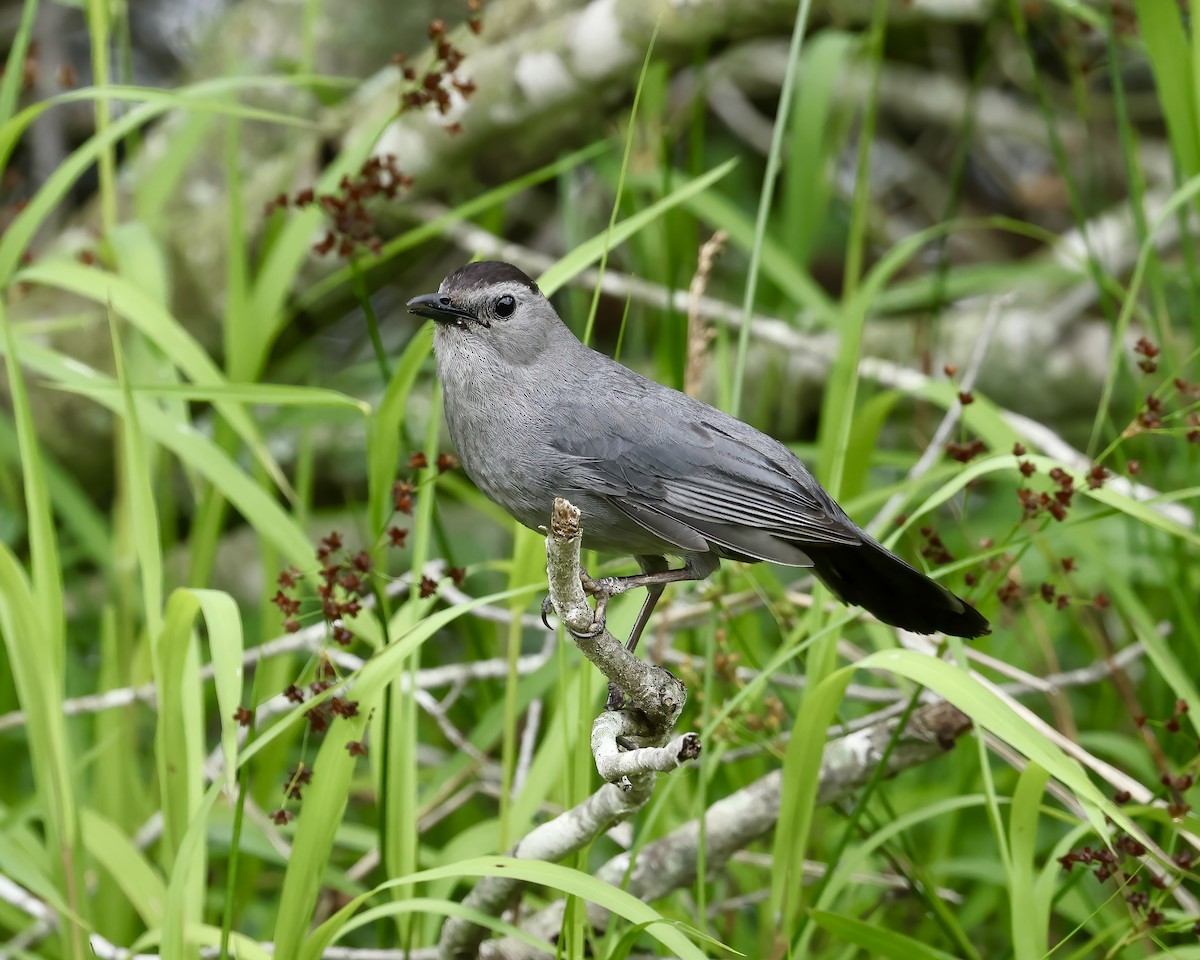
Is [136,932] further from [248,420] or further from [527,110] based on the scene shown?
[527,110]

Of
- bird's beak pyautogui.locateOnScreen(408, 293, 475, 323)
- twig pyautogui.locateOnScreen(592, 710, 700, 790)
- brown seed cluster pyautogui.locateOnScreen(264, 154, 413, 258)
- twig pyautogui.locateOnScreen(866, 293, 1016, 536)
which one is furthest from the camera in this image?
twig pyautogui.locateOnScreen(866, 293, 1016, 536)

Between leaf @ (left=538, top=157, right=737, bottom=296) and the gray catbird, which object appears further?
leaf @ (left=538, top=157, right=737, bottom=296)

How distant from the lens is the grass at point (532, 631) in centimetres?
196

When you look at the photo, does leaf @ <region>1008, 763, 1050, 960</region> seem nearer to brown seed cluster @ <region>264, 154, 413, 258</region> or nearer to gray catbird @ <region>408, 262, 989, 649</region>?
gray catbird @ <region>408, 262, 989, 649</region>

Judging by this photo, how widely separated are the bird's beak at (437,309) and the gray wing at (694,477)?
0.23 m

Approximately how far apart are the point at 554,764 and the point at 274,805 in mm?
1047

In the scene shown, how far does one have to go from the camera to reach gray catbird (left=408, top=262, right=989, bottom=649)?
2.00 meters

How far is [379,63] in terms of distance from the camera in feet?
15.1

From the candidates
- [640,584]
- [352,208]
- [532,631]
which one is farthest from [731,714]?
[532,631]

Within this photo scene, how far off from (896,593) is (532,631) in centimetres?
189

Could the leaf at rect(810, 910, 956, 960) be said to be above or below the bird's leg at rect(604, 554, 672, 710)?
below

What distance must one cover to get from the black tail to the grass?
3.0 inches

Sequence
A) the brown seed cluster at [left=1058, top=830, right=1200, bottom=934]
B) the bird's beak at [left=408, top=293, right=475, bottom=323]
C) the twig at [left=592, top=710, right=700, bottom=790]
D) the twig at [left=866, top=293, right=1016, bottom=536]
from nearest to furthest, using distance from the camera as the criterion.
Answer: the twig at [left=592, top=710, right=700, bottom=790]
the brown seed cluster at [left=1058, top=830, right=1200, bottom=934]
the bird's beak at [left=408, top=293, right=475, bottom=323]
the twig at [left=866, top=293, right=1016, bottom=536]

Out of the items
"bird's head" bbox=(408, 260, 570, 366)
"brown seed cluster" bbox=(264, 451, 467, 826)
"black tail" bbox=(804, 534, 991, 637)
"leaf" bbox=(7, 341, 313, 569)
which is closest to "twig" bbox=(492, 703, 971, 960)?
"black tail" bbox=(804, 534, 991, 637)
